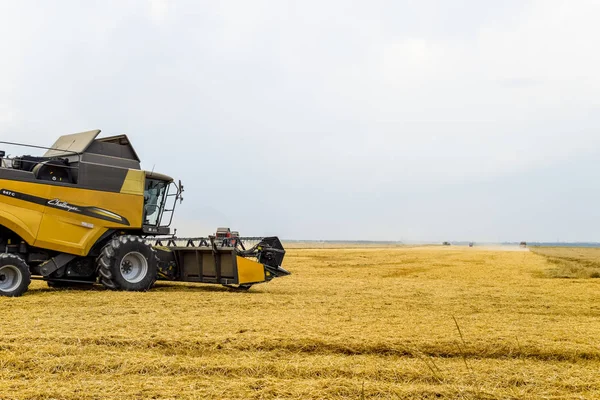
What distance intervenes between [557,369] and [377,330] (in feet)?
8.35

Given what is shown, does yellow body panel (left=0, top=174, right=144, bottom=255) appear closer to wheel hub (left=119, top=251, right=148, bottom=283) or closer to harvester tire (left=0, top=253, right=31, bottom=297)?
harvester tire (left=0, top=253, right=31, bottom=297)

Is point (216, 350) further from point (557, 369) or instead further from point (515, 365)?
point (557, 369)

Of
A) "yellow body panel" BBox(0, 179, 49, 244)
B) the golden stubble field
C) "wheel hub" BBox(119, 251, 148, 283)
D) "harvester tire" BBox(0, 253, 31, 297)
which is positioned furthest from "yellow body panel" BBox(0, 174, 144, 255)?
the golden stubble field

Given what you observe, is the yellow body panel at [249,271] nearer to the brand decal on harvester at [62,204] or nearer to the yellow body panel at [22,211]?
the brand decal on harvester at [62,204]

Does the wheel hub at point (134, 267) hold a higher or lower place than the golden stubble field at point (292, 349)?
higher

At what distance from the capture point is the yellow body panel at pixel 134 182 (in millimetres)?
14164

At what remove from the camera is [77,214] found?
13.2 metres

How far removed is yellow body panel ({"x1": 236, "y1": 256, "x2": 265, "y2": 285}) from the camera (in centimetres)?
1397

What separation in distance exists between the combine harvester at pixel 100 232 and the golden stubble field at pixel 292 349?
1422 millimetres

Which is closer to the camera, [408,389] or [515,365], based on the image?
[408,389]

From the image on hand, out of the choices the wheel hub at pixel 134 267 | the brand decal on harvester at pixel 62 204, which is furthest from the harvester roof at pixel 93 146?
the wheel hub at pixel 134 267

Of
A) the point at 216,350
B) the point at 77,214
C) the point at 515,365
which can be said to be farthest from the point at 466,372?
the point at 77,214

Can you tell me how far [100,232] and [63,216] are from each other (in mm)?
993

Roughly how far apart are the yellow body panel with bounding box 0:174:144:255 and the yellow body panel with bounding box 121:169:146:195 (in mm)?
102
